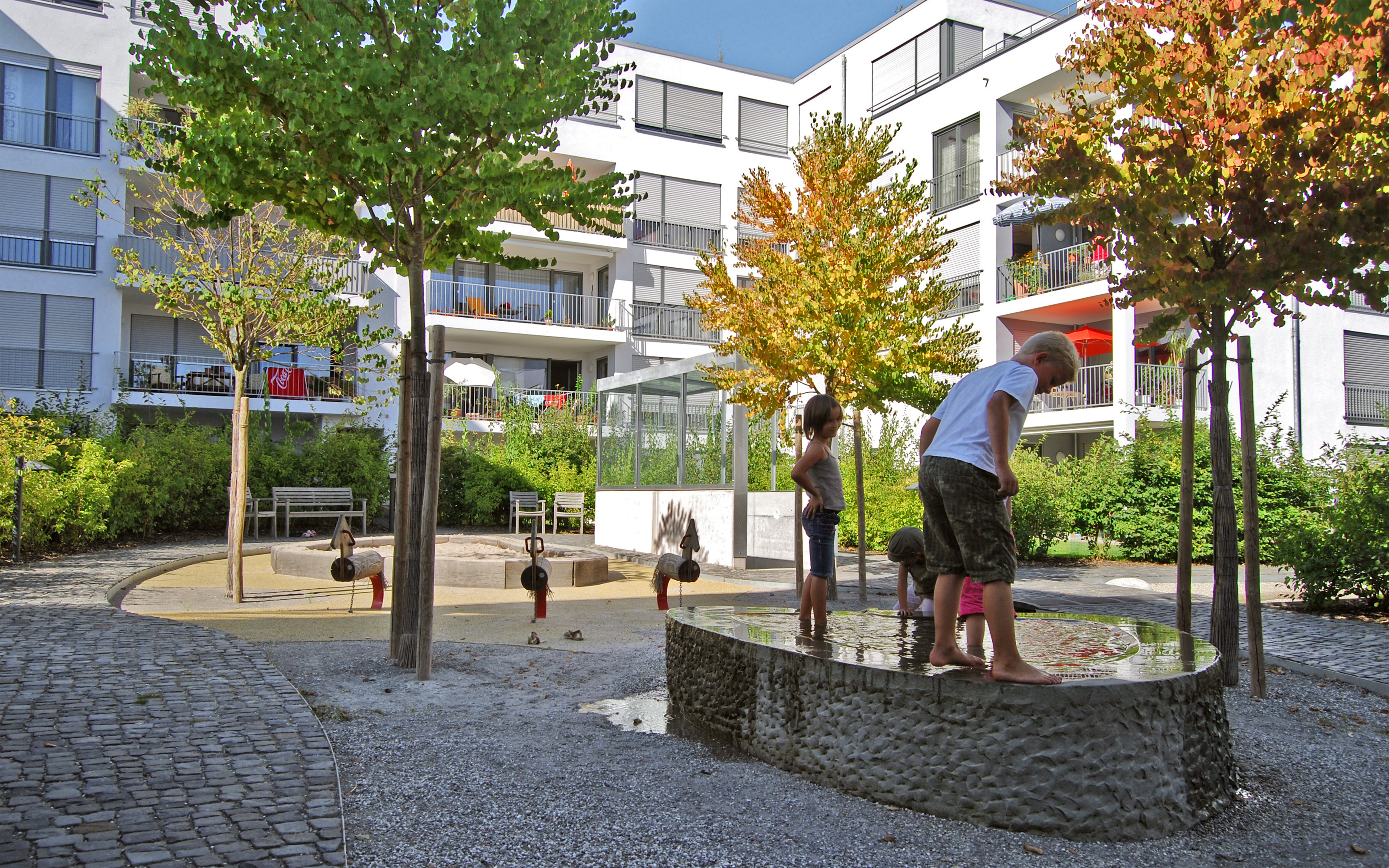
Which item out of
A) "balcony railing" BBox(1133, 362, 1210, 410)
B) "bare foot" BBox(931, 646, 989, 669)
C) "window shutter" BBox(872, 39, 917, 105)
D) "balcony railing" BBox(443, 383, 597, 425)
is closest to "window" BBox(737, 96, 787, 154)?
"window shutter" BBox(872, 39, 917, 105)

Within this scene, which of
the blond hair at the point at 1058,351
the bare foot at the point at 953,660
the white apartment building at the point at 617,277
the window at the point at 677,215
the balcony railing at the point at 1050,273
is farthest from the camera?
the window at the point at 677,215

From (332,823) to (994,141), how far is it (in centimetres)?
2693

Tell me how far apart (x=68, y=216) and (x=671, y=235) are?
1778 cm

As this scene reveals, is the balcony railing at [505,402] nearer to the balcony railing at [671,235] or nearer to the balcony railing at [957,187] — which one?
the balcony railing at [671,235]

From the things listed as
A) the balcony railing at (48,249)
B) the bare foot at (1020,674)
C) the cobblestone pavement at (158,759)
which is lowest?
the cobblestone pavement at (158,759)

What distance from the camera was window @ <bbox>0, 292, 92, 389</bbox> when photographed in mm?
26234

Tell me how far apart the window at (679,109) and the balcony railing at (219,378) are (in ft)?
44.6

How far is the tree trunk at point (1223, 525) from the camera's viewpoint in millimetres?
6023

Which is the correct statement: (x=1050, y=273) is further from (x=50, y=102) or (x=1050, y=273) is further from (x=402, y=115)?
(x=50, y=102)

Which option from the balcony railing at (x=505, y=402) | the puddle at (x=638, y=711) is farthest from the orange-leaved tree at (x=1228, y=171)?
the balcony railing at (x=505, y=402)

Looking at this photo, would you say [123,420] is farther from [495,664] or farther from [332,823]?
[332,823]

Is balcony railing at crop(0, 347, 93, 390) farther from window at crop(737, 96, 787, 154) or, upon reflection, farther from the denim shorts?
the denim shorts

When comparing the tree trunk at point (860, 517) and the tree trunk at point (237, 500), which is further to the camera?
the tree trunk at point (860, 517)

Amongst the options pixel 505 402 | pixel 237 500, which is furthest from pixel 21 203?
pixel 237 500
